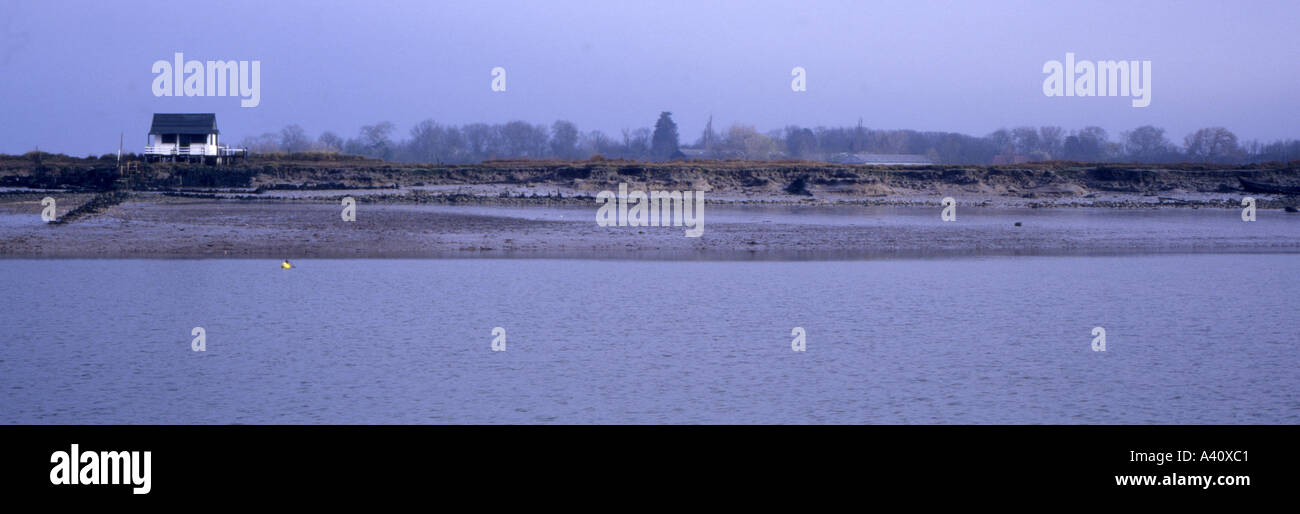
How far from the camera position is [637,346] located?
1327 cm

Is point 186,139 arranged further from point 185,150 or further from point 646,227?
point 646,227

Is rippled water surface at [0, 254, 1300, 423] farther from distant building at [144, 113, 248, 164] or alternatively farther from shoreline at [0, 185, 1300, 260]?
distant building at [144, 113, 248, 164]

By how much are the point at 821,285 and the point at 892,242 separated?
840 centimetres

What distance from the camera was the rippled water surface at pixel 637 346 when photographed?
10.4 m

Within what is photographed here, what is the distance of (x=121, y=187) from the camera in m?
43.4

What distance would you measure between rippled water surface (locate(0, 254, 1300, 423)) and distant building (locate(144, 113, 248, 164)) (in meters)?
35.0

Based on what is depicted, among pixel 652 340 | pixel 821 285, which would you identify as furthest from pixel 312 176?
pixel 652 340

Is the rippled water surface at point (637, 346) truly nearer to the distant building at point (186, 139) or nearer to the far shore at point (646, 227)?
the far shore at point (646, 227)

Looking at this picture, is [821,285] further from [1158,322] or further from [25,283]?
[25,283]

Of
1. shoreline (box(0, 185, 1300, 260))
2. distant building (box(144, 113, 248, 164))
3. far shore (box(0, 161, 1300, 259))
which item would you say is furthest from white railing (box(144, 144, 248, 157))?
shoreline (box(0, 185, 1300, 260))

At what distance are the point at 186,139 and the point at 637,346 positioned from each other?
156 feet

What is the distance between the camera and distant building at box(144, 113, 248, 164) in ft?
178

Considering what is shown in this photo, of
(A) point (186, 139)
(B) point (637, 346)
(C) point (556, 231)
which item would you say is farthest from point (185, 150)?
(B) point (637, 346)

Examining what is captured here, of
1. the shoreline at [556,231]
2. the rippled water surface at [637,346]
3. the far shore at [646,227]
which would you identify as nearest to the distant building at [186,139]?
the far shore at [646,227]
